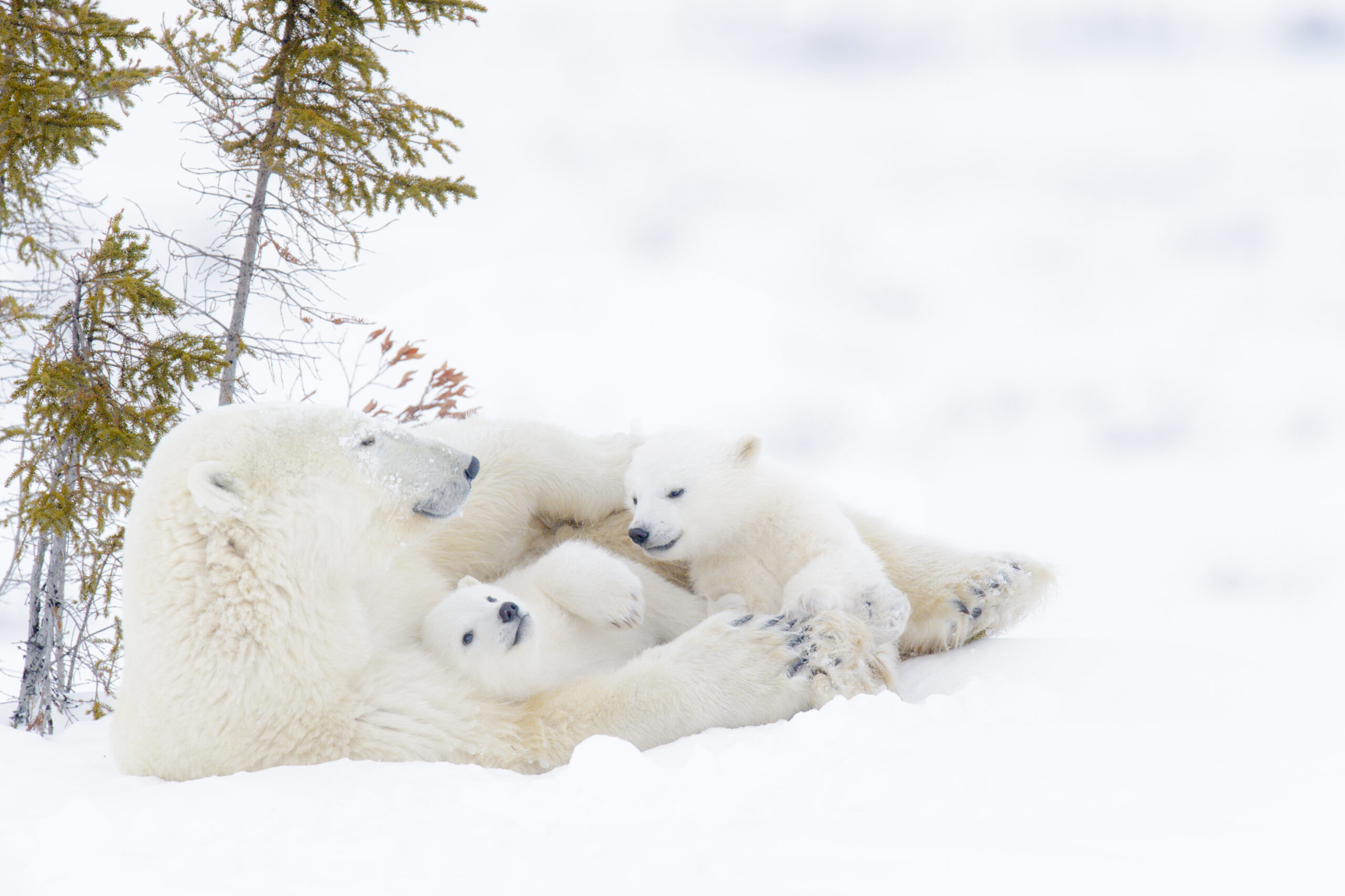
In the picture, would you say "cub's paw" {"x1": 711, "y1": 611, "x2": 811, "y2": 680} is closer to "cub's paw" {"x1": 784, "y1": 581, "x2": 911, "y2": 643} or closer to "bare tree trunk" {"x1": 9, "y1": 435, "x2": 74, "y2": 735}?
"cub's paw" {"x1": 784, "y1": 581, "x2": 911, "y2": 643}

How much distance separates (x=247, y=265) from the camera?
608cm

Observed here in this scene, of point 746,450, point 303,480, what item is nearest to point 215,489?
point 303,480

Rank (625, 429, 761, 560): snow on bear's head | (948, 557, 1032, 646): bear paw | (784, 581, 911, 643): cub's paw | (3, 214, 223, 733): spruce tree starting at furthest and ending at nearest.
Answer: (3, 214, 223, 733): spruce tree, (625, 429, 761, 560): snow on bear's head, (948, 557, 1032, 646): bear paw, (784, 581, 911, 643): cub's paw

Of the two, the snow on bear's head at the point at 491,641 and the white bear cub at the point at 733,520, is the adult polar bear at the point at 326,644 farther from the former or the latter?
the white bear cub at the point at 733,520

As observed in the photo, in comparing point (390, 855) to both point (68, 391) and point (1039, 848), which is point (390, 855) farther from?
point (68, 391)

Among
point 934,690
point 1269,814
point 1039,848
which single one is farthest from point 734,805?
point 934,690

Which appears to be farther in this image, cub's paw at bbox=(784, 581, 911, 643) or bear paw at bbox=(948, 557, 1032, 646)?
bear paw at bbox=(948, 557, 1032, 646)

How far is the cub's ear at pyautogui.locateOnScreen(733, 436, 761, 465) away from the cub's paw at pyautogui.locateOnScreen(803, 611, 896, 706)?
36.5 inches

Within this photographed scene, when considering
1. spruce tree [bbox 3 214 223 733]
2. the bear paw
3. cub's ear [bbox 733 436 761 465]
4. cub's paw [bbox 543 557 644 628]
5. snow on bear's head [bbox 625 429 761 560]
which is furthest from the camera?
spruce tree [bbox 3 214 223 733]

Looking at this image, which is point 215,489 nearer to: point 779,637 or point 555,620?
point 555,620

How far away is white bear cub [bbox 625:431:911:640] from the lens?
127 inches

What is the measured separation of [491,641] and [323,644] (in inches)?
16.7

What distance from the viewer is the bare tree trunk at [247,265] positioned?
5.89 meters

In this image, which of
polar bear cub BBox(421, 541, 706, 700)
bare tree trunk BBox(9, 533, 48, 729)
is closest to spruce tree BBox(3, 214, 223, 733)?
bare tree trunk BBox(9, 533, 48, 729)
